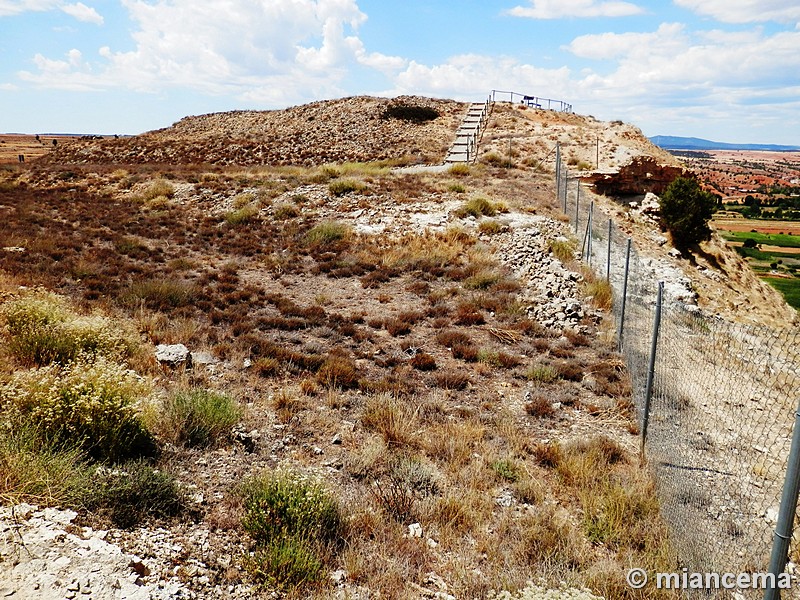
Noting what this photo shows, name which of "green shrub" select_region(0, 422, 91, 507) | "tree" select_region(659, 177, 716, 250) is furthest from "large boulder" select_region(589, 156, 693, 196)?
"green shrub" select_region(0, 422, 91, 507)

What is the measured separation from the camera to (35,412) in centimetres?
447

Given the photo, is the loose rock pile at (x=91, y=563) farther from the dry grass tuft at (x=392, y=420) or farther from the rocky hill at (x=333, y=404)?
the dry grass tuft at (x=392, y=420)

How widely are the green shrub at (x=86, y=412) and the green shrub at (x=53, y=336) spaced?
1555 millimetres

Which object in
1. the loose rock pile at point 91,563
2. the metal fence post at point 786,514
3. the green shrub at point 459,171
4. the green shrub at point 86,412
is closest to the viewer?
the metal fence post at point 786,514

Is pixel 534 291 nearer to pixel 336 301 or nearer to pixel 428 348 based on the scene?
pixel 428 348

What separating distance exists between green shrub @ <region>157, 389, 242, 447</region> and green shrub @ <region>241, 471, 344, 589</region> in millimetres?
1093

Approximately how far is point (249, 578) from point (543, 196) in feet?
64.8

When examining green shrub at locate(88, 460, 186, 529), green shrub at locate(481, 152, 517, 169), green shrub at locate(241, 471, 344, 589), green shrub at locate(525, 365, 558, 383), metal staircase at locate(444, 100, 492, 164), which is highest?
metal staircase at locate(444, 100, 492, 164)

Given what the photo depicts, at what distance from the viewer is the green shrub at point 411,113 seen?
39.2m

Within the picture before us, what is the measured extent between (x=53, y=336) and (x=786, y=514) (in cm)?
786

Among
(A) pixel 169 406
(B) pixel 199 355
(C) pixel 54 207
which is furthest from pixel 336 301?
(C) pixel 54 207

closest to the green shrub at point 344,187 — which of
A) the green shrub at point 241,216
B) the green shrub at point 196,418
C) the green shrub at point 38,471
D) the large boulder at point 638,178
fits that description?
the green shrub at point 241,216

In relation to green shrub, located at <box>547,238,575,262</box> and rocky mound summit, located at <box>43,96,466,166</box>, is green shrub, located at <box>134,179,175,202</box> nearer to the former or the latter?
rocky mound summit, located at <box>43,96,466,166</box>

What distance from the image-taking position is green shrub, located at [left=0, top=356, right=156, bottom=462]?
4.56 m
